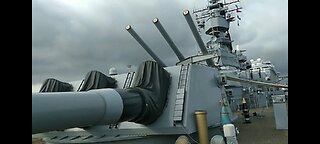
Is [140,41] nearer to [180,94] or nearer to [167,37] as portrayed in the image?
[167,37]

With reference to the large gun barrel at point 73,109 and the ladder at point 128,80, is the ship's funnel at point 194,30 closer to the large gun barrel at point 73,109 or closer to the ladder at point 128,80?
the ladder at point 128,80

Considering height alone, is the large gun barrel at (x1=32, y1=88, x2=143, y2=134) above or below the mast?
below

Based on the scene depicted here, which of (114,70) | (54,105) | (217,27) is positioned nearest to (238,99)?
(217,27)

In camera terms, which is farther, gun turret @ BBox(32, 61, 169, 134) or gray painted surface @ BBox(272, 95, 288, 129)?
gray painted surface @ BBox(272, 95, 288, 129)

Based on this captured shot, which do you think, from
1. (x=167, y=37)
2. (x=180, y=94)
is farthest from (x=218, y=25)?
(x=180, y=94)

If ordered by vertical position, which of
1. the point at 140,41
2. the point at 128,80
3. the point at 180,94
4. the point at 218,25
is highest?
the point at 218,25

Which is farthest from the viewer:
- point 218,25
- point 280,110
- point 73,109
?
point 218,25

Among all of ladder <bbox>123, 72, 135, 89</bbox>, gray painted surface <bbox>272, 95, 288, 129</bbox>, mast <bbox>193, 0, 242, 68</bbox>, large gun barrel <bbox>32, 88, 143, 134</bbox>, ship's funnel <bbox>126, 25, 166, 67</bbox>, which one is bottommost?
gray painted surface <bbox>272, 95, 288, 129</bbox>

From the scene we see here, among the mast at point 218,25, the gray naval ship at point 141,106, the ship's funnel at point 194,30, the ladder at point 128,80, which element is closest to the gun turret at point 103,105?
the gray naval ship at point 141,106

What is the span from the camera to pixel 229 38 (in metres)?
24.7

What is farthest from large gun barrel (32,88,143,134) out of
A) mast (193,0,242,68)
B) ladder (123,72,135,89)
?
mast (193,0,242,68)

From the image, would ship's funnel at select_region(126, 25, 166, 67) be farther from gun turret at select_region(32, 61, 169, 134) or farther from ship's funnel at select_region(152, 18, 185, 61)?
gun turret at select_region(32, 61, 169, 134)
